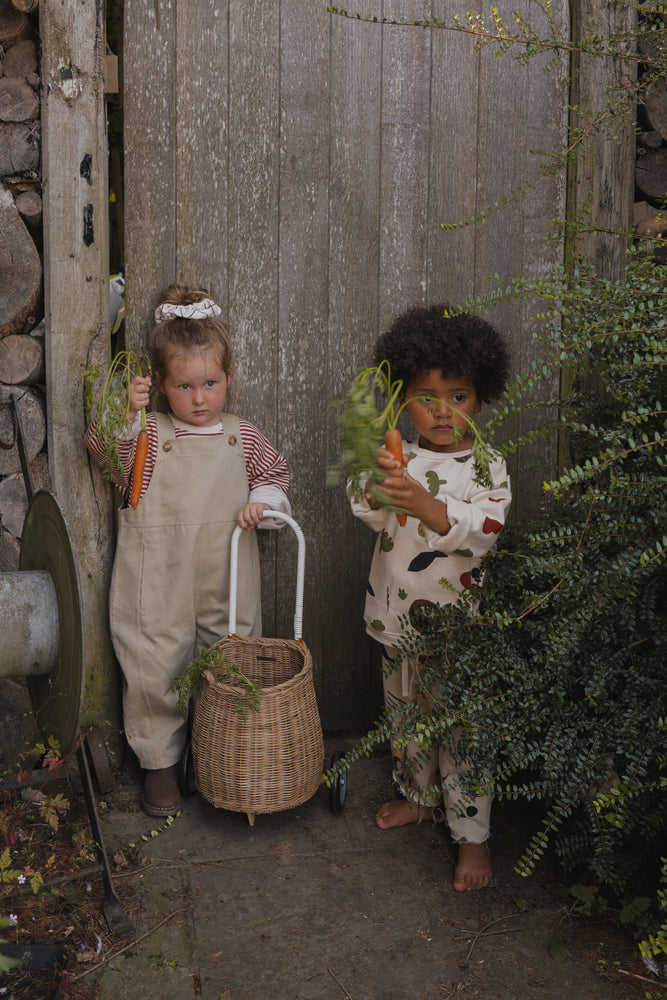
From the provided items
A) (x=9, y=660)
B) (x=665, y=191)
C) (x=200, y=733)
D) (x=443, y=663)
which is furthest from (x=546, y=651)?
(x=665, y=191)

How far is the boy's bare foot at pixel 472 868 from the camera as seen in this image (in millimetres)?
2533

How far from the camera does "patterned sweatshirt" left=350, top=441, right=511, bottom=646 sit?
8.30ft

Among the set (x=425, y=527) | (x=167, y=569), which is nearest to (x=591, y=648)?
(x=425, y=527)

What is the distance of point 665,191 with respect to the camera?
343 centimetres

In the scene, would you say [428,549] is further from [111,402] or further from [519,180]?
[519,180]

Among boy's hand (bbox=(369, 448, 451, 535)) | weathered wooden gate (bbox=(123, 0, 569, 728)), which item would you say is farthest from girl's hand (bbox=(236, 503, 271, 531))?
boy's hand (bbox=(369, 448, 451, 535))

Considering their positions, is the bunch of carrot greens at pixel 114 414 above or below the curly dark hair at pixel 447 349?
below

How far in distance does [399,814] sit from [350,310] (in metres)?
1.75

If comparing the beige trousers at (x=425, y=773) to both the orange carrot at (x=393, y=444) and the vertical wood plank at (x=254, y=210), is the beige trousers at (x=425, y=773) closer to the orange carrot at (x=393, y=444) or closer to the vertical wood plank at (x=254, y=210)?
the orange carrot at (x=393, y=444)

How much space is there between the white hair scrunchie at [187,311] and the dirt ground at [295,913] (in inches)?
51.7

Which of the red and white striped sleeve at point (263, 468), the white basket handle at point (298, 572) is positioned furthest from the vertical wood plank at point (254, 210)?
the white basket handle at point (298, 572)

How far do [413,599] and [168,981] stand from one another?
1194 millimetres

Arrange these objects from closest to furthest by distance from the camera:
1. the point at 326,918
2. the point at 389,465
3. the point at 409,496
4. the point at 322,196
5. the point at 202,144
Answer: the point at 389,465 → the point at 409,496 → the point at 326,918 → the point at 202,144 → the point at 322,196

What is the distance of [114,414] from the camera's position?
272cm
